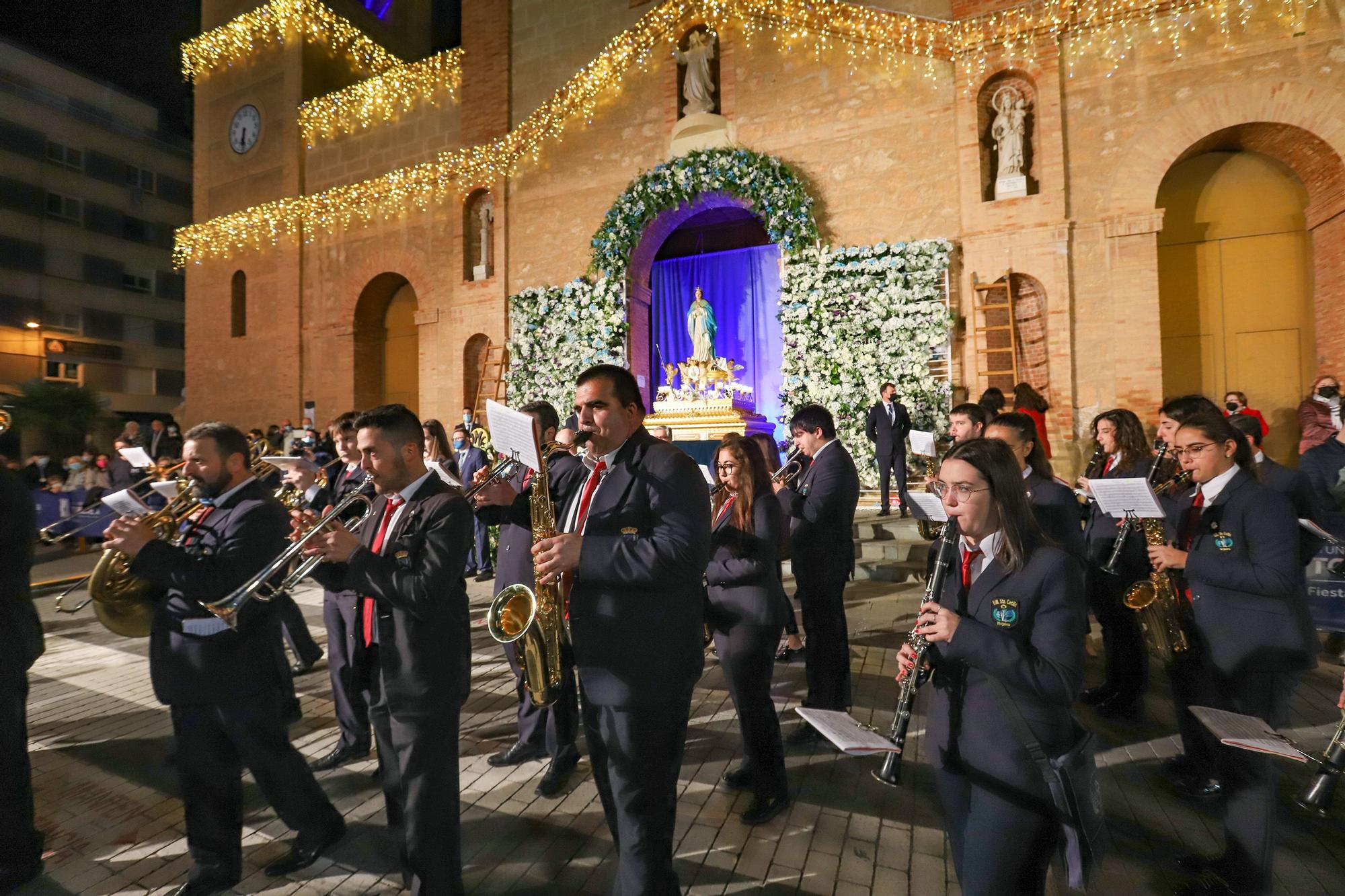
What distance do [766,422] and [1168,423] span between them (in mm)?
8456

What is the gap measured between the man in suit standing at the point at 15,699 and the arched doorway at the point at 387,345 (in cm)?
1378

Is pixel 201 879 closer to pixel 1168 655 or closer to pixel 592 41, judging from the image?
pixel 1168 655

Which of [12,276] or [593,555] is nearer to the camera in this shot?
[593,555]

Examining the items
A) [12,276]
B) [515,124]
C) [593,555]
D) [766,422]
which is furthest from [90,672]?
[12,276]

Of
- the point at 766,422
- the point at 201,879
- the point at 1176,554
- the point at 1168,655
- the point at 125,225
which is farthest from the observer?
the point at 125,225

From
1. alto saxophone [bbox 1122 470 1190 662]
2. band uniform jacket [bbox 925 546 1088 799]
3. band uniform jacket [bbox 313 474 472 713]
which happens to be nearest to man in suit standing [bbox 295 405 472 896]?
band uniform jacket [bbox 313 474 472 713]

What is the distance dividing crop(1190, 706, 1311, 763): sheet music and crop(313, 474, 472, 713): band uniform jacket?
8.26ft

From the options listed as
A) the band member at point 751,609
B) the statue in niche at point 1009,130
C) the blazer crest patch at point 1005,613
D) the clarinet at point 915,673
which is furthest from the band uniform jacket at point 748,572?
the statue in niche at point 1009,130

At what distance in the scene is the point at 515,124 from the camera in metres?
14.6

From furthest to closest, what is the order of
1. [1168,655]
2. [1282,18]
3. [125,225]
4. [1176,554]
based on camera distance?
[125,225] → [1282,18] → [1168,655] → [1176,554]

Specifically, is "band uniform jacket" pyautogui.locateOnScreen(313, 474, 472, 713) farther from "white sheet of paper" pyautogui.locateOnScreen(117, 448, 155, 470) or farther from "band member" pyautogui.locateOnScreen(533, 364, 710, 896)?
"white sheet of paper" pyautogui.locateOnScreen(117, 448, 155, 470)

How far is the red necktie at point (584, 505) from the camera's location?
257cm

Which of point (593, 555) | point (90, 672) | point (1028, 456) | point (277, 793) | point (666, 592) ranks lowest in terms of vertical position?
point (90, 672)

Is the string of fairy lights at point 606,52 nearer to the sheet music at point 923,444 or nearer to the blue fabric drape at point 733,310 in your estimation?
the blue fabric drape at point 733,310
